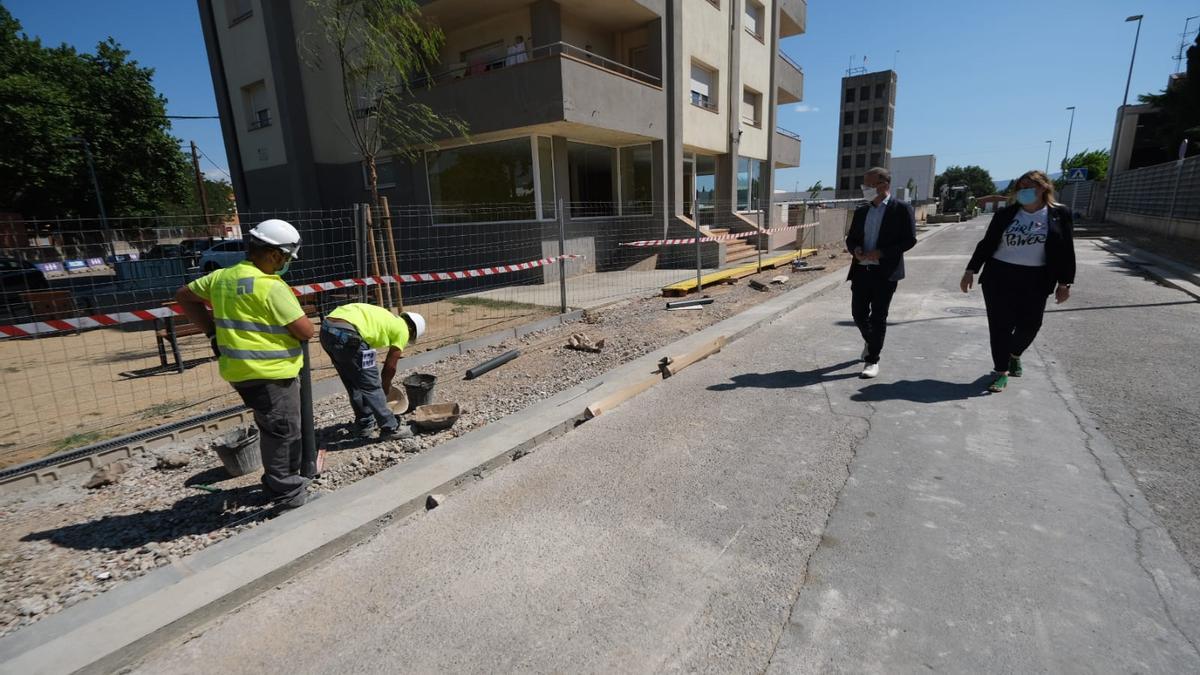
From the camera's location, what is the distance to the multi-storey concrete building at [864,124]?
75.6 meters

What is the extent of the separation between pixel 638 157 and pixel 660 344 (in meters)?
10.8

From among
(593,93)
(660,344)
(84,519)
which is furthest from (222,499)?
(593,93)

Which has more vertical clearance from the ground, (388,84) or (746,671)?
(388,84)

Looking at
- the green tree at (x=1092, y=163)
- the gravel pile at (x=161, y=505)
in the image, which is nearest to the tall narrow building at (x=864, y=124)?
the green tree at (x=1092, y=163)

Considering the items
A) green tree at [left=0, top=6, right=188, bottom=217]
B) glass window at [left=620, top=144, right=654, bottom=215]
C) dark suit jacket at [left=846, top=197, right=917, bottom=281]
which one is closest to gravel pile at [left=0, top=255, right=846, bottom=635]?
dark suit jacket at [left=846, top=197, right=917, bottom=281]

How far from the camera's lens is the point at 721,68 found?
18.2m

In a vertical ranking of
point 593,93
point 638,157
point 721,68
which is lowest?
point 638,157

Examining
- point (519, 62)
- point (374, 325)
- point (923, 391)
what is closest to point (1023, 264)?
point (923, 391)

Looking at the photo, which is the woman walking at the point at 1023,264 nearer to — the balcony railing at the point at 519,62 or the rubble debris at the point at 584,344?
the rubble debris at the point at 584,344

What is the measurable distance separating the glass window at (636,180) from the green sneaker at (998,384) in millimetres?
12197

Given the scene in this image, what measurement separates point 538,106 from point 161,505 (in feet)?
34.6

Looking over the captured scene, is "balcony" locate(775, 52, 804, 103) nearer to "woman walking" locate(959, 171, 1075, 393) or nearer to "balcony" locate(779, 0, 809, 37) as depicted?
"balcony" locate(779, 0, 809, 37)

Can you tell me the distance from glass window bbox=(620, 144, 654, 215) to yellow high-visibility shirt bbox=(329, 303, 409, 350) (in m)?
12.6

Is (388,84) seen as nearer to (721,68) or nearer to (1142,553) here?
(1142,553)
